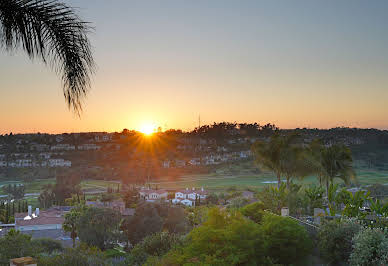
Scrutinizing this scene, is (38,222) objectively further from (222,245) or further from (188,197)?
(222,245)

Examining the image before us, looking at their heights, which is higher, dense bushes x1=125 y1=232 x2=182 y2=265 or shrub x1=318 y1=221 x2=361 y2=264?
shrub x1=318 y1=221 x2=361 y2=264

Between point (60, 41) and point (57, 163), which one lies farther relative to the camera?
point (57, 163)

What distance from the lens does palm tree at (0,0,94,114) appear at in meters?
2.73

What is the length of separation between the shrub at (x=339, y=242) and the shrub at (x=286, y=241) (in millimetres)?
604

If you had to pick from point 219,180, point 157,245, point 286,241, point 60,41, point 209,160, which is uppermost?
point 60,41

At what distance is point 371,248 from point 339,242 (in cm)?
185

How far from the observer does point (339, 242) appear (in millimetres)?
11953

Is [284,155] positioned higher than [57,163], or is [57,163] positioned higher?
[284,155]

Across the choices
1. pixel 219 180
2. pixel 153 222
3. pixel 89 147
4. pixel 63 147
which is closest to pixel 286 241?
pixel 153 222

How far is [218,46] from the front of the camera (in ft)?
82.3

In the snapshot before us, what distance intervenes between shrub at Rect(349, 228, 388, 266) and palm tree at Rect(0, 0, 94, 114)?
9.31 m

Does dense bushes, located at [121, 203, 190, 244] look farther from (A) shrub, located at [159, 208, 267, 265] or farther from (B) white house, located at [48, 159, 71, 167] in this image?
(B) white house, located at [48, 159, 71, 167]

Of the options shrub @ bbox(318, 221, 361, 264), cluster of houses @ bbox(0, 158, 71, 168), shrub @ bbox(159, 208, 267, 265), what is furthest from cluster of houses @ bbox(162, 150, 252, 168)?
shrub @ bbox(159, 208, 267, 265)

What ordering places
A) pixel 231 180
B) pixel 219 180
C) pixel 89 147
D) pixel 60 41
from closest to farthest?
pixel 60 41 → pixel 231 180 → pixel 219 180 → pixel 89 147
